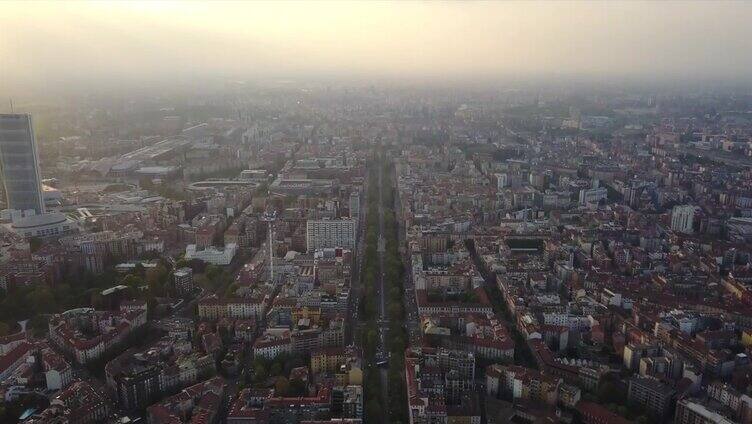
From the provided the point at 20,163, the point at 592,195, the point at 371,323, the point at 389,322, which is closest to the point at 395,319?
the point at 389,322

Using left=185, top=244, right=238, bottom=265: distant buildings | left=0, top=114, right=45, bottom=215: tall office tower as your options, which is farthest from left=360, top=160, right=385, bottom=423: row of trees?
left=0, top=114, right=45, bottom=215: tall office tower

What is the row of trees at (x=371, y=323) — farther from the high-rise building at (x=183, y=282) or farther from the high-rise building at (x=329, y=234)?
the high-rise building at (x=183, y=282)

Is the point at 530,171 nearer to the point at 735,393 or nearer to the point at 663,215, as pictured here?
the point at 663,215

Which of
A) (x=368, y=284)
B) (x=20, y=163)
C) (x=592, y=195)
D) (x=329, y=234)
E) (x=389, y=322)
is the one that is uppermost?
(x=20, y=163)

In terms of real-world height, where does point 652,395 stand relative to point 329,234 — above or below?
below

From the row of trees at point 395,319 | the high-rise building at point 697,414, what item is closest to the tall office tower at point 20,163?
the row of trees at point 395,319

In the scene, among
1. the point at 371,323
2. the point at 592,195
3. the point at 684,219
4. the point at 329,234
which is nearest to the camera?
the point at 371,323

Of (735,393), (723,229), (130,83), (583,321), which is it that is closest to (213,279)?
(583,321)

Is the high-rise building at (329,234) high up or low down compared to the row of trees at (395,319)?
up

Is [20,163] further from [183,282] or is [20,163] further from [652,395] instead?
[652,395]
